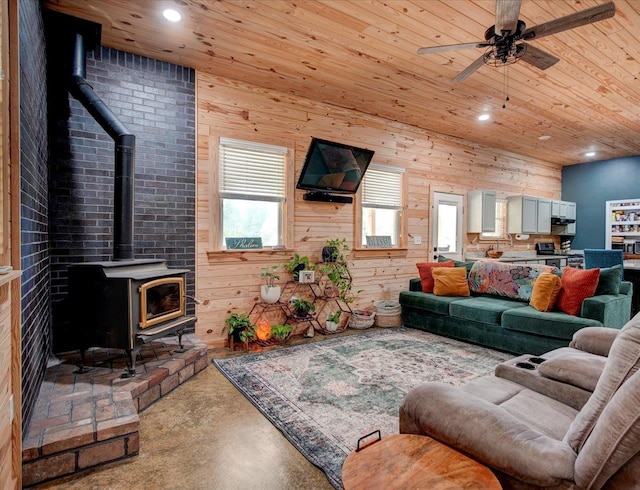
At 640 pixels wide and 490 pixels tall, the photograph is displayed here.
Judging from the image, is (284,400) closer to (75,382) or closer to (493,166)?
(75,382)

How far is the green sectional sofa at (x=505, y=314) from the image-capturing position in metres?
3.42

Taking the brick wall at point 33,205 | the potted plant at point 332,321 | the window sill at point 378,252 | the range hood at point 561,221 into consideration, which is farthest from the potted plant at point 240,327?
the range hood at point 561,221

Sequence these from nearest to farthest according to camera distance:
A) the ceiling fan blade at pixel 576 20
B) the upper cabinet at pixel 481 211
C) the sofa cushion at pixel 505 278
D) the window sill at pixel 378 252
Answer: the ceiling fan blade at pixel 576 20
the sofa cushion at pixel 505 278
the window sill at pixel 378 252
the upper cabinet at pixel 481 211

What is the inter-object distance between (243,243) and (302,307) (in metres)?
1.04

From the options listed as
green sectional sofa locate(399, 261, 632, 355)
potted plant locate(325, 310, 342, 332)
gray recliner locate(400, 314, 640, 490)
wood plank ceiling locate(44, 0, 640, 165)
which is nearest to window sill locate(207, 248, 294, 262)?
potted plant locate(325, 310, 342, 332)

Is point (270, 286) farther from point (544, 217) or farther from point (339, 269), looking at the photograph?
point (544, 217)

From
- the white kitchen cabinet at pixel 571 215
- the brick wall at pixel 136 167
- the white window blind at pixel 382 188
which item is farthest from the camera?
the white kitchen cabinet at pixel 571 215

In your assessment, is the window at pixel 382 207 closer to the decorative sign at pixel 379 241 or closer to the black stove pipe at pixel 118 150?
the decorative sign at pixel 379 241

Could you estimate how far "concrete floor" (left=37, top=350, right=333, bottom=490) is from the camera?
1823 mm

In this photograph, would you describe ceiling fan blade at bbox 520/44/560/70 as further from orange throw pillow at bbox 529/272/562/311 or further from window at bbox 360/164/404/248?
window at bbox 360/164/404/248

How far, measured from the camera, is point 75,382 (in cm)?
252

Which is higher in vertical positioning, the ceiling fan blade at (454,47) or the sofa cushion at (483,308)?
the ceiling fan blade at (454,47)

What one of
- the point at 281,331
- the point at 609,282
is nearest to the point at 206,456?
the point at 281,331

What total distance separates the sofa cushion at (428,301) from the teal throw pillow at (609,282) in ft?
4.63
